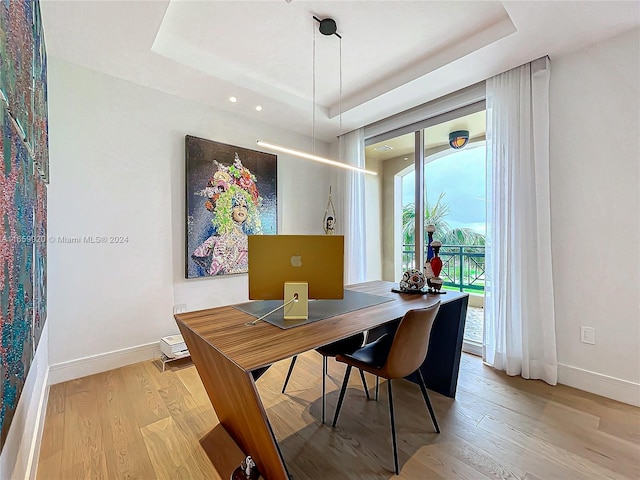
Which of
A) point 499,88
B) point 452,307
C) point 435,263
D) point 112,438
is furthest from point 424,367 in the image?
point 499,88

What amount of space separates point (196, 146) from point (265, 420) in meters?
2.89

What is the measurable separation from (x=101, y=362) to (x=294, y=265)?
230cm

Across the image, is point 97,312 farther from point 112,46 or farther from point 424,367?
point 424,367

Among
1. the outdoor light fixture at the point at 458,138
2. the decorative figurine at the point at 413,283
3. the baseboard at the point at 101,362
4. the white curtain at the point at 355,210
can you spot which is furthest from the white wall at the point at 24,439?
the outdoor light fixture at the point at 458,138

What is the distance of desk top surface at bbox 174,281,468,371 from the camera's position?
46.6 inches

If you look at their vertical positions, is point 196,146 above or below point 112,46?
below

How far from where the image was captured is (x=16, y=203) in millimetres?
1097

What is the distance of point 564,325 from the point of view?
8.16 ft

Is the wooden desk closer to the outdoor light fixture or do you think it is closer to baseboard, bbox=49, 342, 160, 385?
baseboard, bbox=49, 342, 160, 385

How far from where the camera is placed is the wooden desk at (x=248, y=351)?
3.83ft

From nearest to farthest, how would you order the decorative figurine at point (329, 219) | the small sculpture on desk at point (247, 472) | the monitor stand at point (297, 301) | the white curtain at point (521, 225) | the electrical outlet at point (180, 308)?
the small sculpture on desk at point (247, 472) → the monitor stand at point (297, 301) → the white curtain at point (521, 225) → the electrical outlet at point (180, 308) → the decorative figurine at point (329, 219)

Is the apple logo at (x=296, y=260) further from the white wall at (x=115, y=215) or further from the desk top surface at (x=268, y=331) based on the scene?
the white wall at (x=115, y=215)

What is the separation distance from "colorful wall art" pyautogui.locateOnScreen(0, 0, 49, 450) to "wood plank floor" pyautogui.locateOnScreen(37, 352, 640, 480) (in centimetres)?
82

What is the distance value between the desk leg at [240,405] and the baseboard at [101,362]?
1.61 metres
